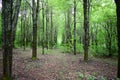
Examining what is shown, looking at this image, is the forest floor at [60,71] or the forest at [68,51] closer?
the forest at [68,51]

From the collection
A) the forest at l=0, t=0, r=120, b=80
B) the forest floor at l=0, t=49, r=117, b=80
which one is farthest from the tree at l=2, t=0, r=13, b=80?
the forest floor at l=0, t=49, r=117, b=80

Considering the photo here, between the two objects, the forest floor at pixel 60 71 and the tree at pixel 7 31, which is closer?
the tree at pixel 7 31

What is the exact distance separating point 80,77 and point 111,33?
11421mm

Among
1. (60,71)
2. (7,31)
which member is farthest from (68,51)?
(7,31)

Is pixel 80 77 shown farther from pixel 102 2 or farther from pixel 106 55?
pixel 102 2

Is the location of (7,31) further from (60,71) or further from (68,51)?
(68,51)

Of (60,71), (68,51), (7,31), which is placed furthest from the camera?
(68,51)

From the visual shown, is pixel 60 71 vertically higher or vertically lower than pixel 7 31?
lower

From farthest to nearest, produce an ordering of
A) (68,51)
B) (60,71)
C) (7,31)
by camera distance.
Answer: (68,51) < (60,71) < (7,31)

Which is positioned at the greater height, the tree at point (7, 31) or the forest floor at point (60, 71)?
the tree at point (7, 31)

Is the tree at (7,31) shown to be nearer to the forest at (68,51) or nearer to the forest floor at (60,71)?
the forest at (68,51)

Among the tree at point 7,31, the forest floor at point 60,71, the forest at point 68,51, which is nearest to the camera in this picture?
the tree at point 7,31

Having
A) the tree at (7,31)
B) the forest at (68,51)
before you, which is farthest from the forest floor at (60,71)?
the tree at (7,31)

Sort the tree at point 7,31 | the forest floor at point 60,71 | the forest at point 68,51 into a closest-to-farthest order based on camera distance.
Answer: the tree at point 7,31
the forest at point 68,51
the forest floor at point 60,71
